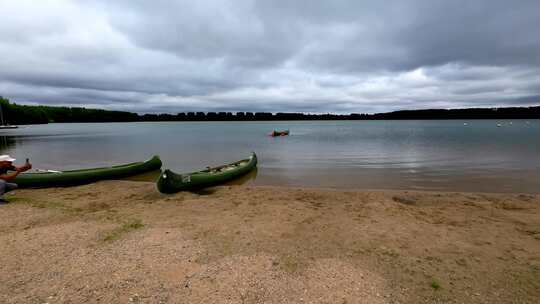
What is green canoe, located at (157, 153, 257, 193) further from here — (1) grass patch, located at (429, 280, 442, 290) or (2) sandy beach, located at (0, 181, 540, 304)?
(1) grass patch, located at (429, 280, 442, 290)

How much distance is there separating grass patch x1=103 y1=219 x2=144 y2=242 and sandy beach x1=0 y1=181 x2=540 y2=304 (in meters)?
0.02

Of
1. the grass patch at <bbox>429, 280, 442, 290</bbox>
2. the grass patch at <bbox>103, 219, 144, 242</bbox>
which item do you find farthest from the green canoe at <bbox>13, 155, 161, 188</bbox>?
the grass patch at <bbox>429, 280, 442, 290</bbox>

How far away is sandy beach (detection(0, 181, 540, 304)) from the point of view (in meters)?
4.42

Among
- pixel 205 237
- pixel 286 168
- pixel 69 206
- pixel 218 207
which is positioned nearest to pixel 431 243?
pixel 205 237

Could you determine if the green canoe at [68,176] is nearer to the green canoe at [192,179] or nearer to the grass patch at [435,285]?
the green canoe at [192,179]

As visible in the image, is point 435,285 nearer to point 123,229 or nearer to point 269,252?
point 269,252

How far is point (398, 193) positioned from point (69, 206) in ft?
45.2

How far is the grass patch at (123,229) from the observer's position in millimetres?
6517

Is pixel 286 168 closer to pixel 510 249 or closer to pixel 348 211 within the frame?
pixel 348 211

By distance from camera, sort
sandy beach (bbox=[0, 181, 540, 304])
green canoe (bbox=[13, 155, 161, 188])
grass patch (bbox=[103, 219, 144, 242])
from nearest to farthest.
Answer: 1. sandy beach (bbox=[0, 181, 540, 304])
2. grass patch (bbox=[103, 219, 144, 242])
3. green canoe (bbox=[13, 155, 161, 188])

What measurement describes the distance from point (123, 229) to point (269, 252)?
Answer: 419 centimetres

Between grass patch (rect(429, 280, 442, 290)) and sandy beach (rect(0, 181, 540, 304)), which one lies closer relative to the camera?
sandy beach (rect(0, 181, 540, 304))

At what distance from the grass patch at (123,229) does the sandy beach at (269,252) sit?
0.02 meters

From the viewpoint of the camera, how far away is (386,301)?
4.23 m
